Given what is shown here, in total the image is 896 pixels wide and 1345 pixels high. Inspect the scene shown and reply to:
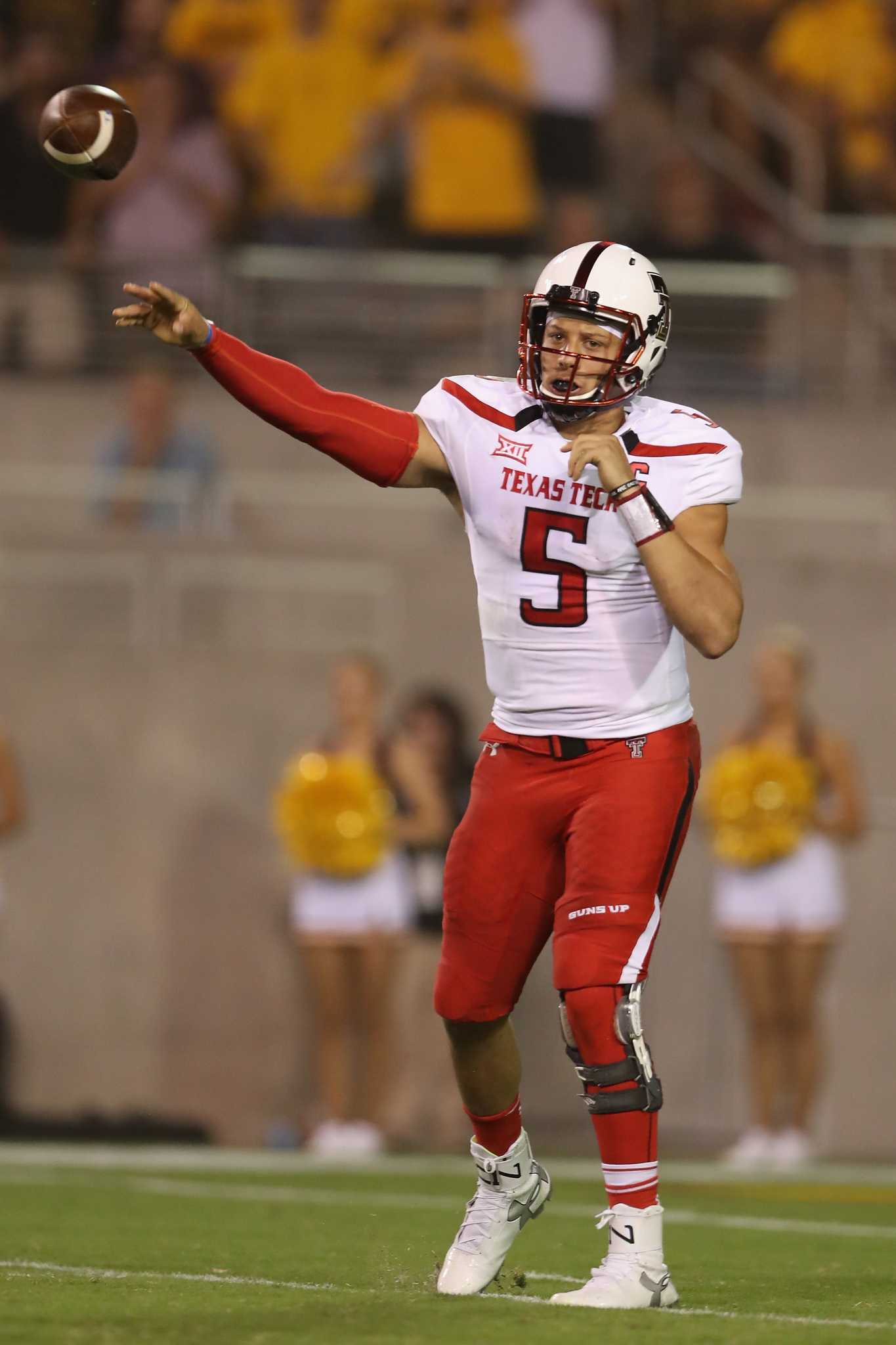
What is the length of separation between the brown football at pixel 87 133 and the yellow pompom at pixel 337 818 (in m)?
4.95

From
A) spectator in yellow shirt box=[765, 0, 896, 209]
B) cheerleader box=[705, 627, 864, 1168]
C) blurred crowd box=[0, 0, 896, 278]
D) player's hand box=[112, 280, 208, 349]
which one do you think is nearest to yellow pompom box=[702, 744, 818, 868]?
cheerleader box=[705, 627, 864, 1168]

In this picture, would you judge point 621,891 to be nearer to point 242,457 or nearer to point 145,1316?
point 145,1316

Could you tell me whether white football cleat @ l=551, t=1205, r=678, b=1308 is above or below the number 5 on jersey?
below

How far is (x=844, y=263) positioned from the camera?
41.3ft

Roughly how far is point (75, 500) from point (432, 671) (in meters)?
1.93

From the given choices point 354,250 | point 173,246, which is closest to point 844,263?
point 354,250

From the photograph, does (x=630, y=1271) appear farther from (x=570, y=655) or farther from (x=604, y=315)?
(x=604, y=315)

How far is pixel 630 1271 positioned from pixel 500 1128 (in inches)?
22.2

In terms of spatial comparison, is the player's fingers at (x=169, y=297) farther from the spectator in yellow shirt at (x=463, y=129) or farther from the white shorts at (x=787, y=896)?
the spectator in yellow shirt at (x=463, y=129)

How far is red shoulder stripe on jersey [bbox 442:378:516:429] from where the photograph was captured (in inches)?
198

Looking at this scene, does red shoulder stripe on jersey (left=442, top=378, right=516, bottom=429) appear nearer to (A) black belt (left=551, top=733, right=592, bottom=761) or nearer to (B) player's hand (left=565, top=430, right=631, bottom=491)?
(B) player's hand (left=565, top=430, right=631, bottom=491)

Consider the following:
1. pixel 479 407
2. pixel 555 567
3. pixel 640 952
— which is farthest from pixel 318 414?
pixel 640 952

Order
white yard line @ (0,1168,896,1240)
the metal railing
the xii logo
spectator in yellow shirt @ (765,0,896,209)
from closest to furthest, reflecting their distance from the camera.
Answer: the xii logo < white yard line @ (0,1168,896,1240) < the metal railing < spectator in yellow shirt @ (765,0,896,209)

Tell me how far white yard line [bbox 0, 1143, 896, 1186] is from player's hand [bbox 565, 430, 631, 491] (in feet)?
14.8
